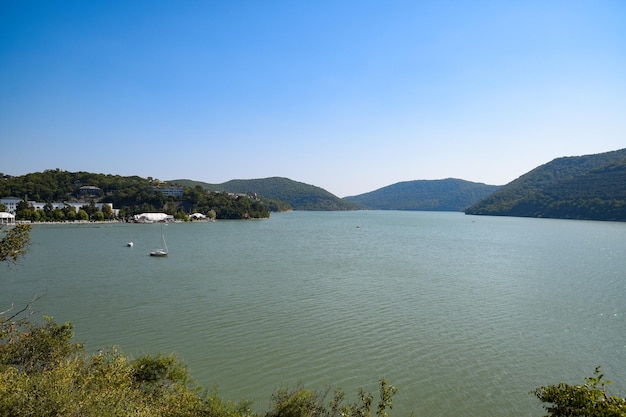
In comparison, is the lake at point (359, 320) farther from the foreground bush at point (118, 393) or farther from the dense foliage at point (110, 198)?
the dense foliage at point (110, 198)

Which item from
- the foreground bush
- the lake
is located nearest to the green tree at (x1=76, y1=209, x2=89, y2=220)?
the lake

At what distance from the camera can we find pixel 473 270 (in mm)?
27594

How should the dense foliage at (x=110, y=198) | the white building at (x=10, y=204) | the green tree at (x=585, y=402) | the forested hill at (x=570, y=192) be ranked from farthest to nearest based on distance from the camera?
the forested hill at (x=570, y=192)
the dense foliage at (x=110, y=198)
the white building at (x=10, y=204)
the green tree at (x=585, y=402)

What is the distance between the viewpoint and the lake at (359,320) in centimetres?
1020

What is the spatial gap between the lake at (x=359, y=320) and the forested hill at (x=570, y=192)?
8355 centimetres

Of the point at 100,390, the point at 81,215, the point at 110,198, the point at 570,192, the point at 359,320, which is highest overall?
the point at 110,198

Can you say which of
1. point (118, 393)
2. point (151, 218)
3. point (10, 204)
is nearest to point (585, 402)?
point (118, 393)

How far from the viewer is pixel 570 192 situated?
109562mm

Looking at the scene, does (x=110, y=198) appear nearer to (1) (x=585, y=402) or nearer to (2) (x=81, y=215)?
(2) (x=81, y=215)

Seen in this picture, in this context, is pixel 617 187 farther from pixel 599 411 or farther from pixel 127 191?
pixel 127 191

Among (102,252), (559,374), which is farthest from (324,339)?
(102,252)

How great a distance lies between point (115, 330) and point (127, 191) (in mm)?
101277

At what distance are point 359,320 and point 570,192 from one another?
12112 centimetres

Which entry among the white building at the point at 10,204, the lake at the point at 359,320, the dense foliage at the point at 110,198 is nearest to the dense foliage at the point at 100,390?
the lake at the point at 359,320
